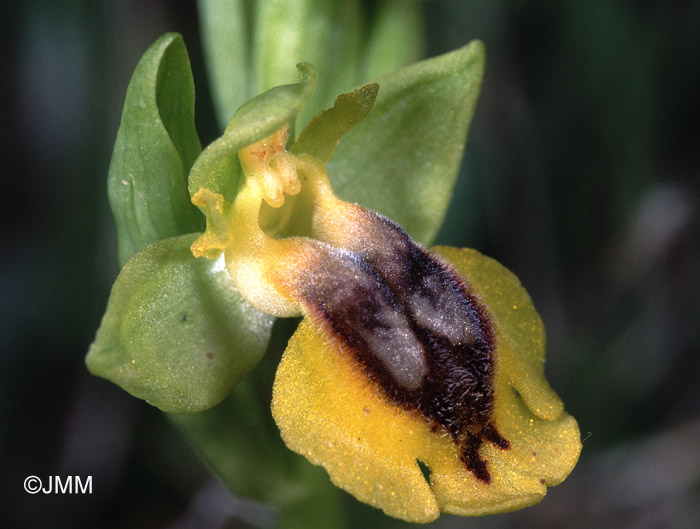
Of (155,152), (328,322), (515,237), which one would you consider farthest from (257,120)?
(515,237)

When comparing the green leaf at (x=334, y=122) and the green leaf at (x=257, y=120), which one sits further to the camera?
the green leaf at (x=334, y=122)

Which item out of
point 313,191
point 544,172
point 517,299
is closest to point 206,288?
point 313,191

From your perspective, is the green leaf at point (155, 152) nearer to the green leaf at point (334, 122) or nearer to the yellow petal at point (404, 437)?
the green leaf at point (334, 122)

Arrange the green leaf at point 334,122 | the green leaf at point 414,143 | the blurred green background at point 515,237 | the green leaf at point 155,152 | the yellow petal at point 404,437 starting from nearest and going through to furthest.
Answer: the yellow petal at point 404,437 < the green leaf at point 155,152 < the green leaf at point 334,122 < the green leaf at point 414,143 < the blurred green background at point 515,237

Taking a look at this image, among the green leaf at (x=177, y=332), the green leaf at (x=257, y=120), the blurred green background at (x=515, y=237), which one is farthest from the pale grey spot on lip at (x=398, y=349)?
the blurred green background at (x=515, y=237)

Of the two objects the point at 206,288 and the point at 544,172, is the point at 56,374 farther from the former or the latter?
the point at 544,172

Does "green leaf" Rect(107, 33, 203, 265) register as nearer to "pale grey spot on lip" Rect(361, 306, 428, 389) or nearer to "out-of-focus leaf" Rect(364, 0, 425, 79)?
"pale grey spot on lip" Rect(361, 306, 428, 389)

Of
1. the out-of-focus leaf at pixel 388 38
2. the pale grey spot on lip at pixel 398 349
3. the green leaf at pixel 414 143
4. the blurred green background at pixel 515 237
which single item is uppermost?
the out-of-focus leaf at pixel 388 38

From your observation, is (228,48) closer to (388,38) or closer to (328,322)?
(388,38)
